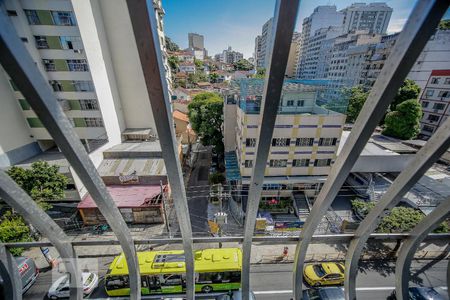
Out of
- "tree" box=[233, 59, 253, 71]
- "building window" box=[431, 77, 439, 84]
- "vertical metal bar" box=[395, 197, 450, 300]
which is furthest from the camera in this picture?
"tree" box=[233, 59, 253, 71]

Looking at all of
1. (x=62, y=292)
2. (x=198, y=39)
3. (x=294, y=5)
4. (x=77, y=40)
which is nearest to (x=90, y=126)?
(x=77, y=40)

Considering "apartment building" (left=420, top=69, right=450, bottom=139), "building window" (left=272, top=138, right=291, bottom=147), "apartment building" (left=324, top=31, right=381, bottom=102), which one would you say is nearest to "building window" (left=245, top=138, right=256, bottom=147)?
"building window" (left=272, top=138, right=291, bottom=147)

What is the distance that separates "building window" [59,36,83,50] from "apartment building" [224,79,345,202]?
33.7 ft

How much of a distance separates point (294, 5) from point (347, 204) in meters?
15.0

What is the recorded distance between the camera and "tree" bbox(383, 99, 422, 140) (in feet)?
48.4

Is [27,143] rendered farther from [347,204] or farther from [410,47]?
[347,204]

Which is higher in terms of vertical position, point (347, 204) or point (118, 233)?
point (118, 233)

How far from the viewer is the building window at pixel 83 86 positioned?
38.9ft

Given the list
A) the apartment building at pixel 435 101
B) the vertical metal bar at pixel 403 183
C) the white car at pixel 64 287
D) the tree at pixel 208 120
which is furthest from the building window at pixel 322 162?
the apartment building at pixel 435 101

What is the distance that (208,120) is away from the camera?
15.9 meters

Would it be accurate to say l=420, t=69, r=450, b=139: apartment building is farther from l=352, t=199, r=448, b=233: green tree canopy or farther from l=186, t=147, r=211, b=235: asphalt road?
l=186, t=147, r=211, b=235: asphalt road

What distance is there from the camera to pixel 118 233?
1.67m

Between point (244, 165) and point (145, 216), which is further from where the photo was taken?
point (244, 165)

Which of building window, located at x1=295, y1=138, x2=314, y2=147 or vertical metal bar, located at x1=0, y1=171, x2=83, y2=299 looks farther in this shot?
building window, located at x1=295, y1=138, x2=314, y2=147
